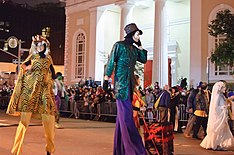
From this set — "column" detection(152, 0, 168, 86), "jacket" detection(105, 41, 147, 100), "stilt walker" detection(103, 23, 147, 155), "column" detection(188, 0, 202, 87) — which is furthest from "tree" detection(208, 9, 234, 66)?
"jacket" detection(105, 41, 147, 100)

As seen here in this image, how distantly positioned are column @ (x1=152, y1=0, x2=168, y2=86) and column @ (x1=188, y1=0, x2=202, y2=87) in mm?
2058

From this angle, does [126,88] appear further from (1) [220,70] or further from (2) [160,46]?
(2) [160,46]

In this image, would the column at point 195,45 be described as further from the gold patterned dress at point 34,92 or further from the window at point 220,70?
the gold patterned dress at point 34,92

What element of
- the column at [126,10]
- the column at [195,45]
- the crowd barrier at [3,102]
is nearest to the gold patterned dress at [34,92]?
the column at [195,45]

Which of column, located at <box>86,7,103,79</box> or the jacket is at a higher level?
column, located at <box>86,7,103,79</box>

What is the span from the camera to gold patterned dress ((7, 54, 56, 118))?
252 inches

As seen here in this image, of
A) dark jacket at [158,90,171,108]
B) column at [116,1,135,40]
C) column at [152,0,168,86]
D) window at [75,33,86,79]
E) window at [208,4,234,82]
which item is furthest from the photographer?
window at [75,33,86,79]

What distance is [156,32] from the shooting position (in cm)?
2312

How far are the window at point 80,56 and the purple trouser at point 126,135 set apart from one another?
2309 centimetres

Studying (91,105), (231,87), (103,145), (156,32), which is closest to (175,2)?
(156,32)

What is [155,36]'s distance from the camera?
75.9ft

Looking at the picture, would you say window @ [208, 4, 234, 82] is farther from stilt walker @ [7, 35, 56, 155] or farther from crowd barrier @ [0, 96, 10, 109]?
crowd barrier @ [0, 96, 10, 109]

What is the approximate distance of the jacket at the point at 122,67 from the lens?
5.80 metres

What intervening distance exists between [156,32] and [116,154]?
59.1 feet
